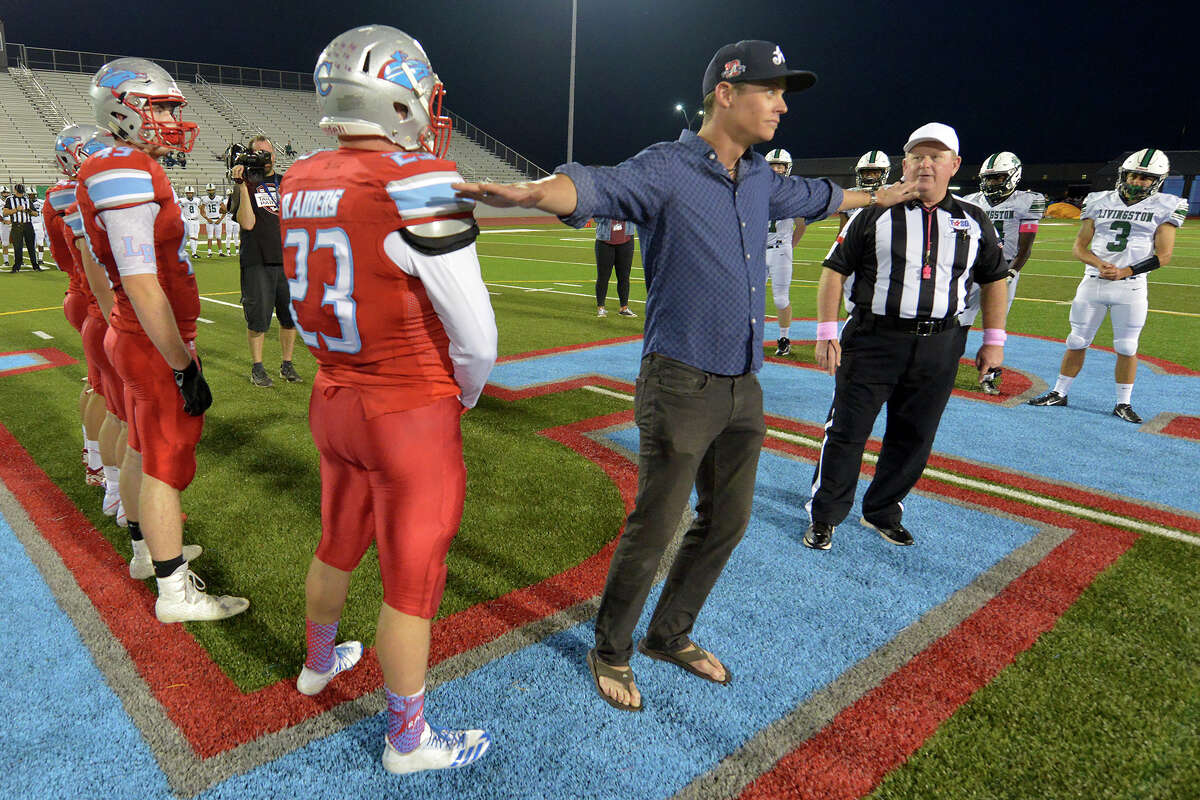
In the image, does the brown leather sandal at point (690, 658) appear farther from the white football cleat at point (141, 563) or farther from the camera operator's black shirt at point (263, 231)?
the camera operator's black shirt at point (263, 231)

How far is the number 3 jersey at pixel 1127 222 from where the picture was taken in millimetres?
5977

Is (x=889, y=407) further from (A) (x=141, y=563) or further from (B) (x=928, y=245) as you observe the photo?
(A) (x=141, y=563)

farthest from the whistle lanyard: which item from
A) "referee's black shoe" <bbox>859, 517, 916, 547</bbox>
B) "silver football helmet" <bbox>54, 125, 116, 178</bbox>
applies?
"silver football helmet" <bbox>54, 125, 116, 178</bbox>

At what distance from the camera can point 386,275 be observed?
1.79 meters

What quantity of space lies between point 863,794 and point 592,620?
125cm

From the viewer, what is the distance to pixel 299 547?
3.56 m

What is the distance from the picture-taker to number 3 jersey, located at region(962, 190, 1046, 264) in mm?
7223

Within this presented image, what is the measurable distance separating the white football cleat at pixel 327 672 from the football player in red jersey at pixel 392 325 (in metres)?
0.45

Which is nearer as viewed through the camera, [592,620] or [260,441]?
[592,620]

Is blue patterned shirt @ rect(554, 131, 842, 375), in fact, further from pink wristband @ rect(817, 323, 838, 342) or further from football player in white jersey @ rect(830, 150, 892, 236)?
football player in white jersey @ rect(830, 150, 892, 236)

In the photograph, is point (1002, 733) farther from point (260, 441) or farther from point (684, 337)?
point (260, 441)

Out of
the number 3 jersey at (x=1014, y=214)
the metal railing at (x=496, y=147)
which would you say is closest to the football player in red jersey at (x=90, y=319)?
the number 3 jersey at (x=1014, y=214)

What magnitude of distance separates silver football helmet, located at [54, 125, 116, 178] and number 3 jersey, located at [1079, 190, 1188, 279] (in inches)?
267

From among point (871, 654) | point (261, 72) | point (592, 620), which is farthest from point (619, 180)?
point (261, 72)
